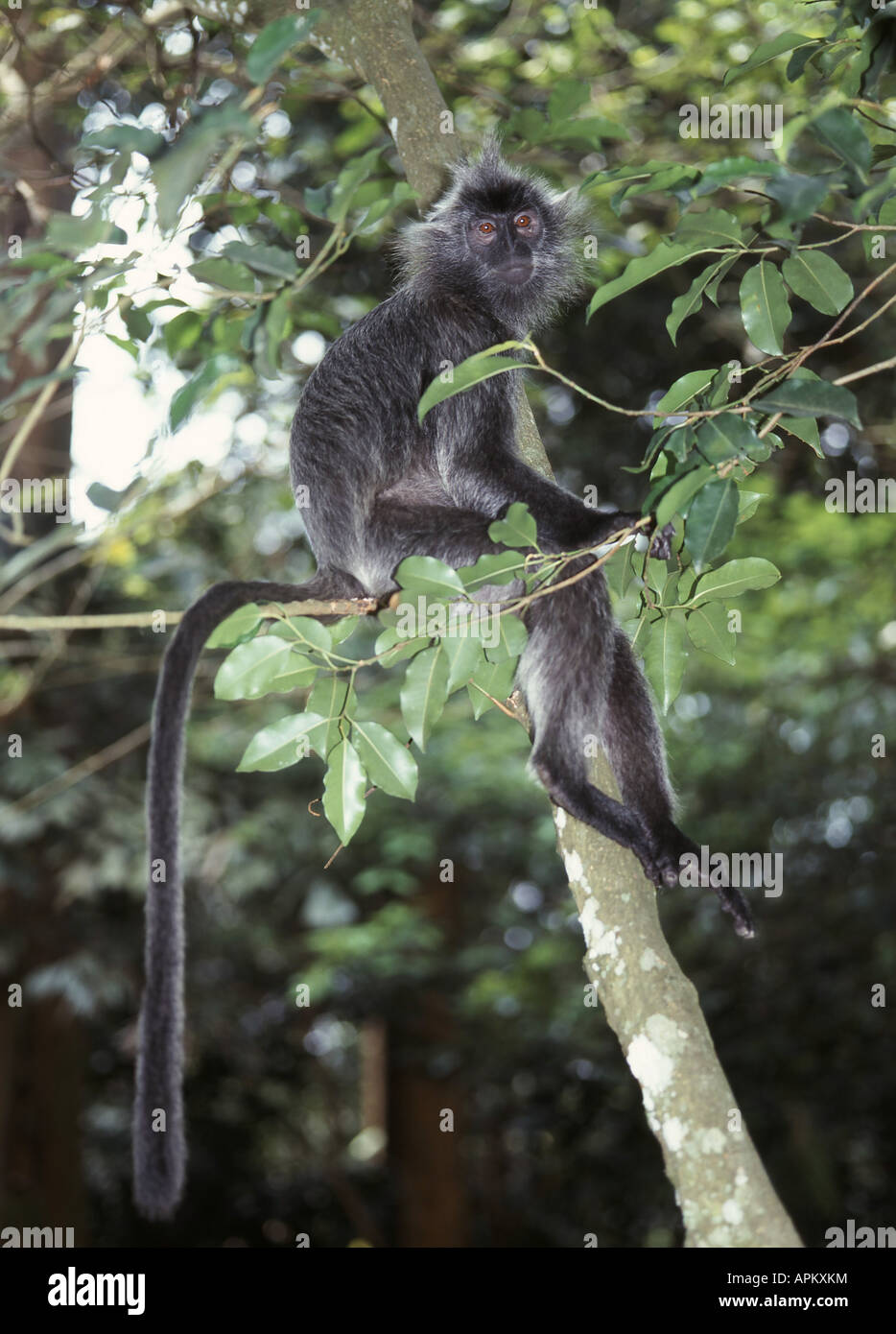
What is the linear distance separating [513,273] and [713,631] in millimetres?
1555

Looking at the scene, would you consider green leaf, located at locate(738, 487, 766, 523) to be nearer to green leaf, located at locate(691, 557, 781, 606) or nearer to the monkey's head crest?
green leaf, located at locate(691, 557, 781, 606)

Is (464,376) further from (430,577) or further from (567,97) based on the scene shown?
(567,97)

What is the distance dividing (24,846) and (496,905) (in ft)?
15.7

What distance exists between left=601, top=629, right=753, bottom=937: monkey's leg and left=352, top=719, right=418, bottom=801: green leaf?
2.62ft

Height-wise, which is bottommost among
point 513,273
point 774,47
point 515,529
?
point 515,529

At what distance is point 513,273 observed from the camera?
3504 mm

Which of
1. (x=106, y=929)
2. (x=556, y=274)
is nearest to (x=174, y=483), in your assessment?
(x=106, y=929)

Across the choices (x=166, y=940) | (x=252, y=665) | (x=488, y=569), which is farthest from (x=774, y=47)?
(x=166, y=940)

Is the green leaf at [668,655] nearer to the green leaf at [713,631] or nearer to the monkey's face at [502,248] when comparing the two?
the green leaf at [713,631]

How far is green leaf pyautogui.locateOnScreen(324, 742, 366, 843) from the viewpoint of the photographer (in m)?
2.26

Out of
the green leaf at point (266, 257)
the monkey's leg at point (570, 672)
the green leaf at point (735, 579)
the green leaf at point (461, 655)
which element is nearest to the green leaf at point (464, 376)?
the green leaf at point (266, 257)

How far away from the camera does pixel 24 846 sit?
7098mm

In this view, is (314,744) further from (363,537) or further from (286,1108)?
(286,1108)

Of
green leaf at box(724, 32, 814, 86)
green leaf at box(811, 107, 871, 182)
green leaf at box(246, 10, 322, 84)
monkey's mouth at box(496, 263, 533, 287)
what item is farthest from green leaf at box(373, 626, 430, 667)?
monkey's mouth at box(496, 263, 533, 287)
